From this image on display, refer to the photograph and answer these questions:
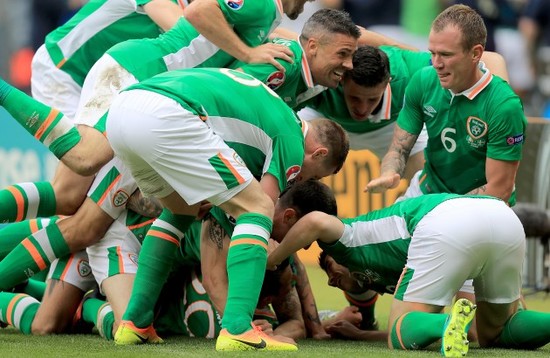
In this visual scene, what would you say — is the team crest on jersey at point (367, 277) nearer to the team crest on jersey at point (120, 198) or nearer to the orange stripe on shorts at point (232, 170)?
the orange stripe on shorts at point (232, 170)

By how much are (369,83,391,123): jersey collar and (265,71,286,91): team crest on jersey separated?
1.11 metres

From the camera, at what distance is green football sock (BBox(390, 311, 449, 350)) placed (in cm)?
489

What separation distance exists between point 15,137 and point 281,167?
680 cm

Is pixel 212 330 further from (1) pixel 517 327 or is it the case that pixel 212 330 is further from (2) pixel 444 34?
(2) pixel 444 34

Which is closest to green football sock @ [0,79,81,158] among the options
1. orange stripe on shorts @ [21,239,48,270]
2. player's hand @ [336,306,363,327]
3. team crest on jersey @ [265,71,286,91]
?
orange stripe on shorts @ [21,239,48,270]

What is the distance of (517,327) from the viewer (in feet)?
17.6

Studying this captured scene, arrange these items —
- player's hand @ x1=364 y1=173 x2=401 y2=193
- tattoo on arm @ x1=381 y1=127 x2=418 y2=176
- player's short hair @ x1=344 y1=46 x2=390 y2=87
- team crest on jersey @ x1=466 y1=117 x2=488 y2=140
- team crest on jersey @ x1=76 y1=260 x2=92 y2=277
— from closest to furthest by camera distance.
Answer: player's hand @ x1=364 y1=173 x2=401 y2=193
team crest on jersey @ x1=466 y1=117 x2=488 y2=140
team crest on jersey @ x1=76 y1=260 x2=92 y2=277
tattoo on arm @ x1=381 y1=127 x2=418 y2=176
player's short hair @ x1=344 y1=46 x2=390 y2=87

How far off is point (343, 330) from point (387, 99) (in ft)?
5.32

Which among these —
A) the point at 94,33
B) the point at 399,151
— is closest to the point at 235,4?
the point at 399,151

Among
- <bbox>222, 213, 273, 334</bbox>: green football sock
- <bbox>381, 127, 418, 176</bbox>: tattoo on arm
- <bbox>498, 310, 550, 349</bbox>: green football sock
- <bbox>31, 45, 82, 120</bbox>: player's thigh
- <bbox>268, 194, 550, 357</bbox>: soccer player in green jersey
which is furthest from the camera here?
<bbox>31, 45, 82, 120</bbox>: player's thigh

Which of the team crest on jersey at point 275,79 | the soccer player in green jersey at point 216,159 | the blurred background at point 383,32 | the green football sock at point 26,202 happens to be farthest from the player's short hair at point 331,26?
the blurred background at point 383,32

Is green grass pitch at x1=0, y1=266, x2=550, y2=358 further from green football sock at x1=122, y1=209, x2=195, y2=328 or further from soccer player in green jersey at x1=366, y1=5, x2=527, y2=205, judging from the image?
soccer player in green jersey at x1=366, y1=5, x2=527, y2=205

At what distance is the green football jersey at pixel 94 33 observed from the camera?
7.04m

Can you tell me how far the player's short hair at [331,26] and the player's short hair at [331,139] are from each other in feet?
2.45
